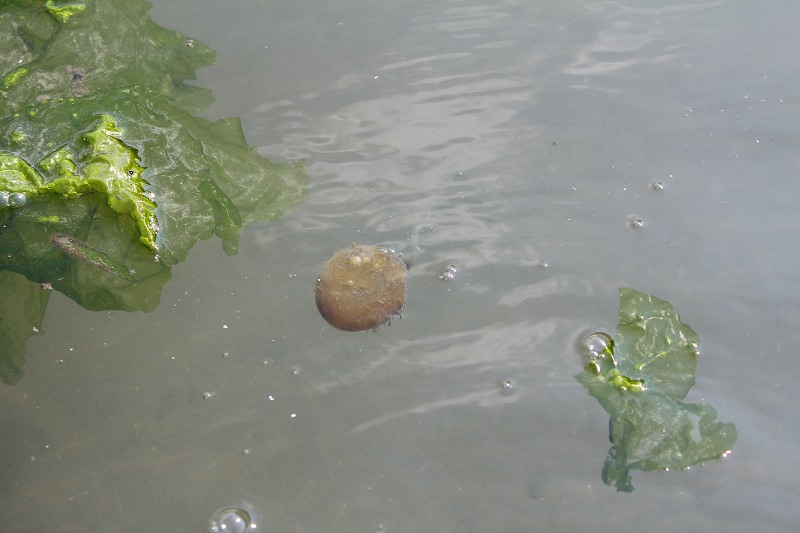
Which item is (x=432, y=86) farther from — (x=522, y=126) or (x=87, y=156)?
(x=87, y=156)

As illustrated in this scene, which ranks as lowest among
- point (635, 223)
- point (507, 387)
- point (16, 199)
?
point (507, 387)

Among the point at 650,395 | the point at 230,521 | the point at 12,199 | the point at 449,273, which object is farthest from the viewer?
the point at 449,273

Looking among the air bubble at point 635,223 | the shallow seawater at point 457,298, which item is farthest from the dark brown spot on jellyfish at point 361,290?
the air bubble at point 635,223

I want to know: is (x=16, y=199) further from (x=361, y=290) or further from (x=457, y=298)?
(x=457, y=298)

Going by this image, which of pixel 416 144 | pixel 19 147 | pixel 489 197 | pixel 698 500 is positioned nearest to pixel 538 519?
pixel 698 500

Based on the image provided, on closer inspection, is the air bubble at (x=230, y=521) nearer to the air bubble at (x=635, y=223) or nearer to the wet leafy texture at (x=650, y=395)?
the wet leafy texture at (x=650, y=395)

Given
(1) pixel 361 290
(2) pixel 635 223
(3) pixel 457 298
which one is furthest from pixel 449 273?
(2) pixel 635 223
